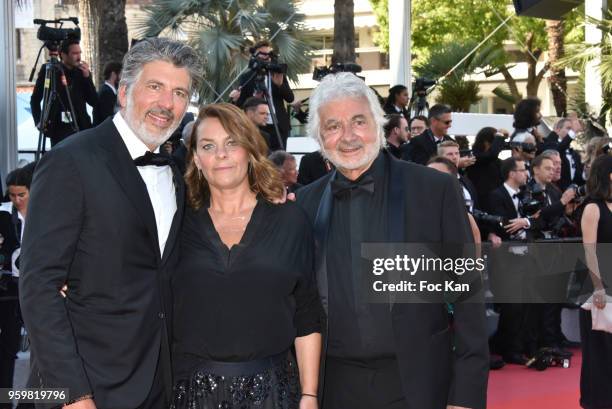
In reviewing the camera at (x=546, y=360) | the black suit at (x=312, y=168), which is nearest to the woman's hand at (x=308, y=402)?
the black suit at (x=312, y=168)

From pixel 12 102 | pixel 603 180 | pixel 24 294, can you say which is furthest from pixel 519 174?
pixel 24 294

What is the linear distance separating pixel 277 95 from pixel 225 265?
6.65m

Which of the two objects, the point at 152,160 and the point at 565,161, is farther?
the point at 565,161

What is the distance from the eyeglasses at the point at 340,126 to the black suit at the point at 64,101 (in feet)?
18.0

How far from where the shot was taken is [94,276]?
302 cm

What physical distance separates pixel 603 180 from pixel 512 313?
2.49 metres

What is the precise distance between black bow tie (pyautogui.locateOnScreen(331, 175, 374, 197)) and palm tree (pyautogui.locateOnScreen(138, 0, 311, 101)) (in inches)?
614

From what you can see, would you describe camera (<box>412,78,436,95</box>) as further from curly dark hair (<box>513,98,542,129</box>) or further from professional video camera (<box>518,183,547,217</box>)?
professional video camera (<box>518,183,547,217</box>)

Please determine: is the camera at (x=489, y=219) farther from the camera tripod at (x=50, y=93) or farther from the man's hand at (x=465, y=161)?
the camera tripod at (x=50, y=93)

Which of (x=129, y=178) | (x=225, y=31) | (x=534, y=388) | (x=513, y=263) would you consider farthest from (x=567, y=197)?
(x=225, y=31)

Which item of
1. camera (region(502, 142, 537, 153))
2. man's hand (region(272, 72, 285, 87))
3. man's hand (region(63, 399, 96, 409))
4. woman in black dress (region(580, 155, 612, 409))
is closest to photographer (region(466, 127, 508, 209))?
camera (region(502, 142, 537, 153))

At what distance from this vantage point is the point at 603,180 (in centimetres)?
646

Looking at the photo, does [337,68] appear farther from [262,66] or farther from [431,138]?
[431,138]

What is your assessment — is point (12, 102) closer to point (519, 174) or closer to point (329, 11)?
point (519, 174)
